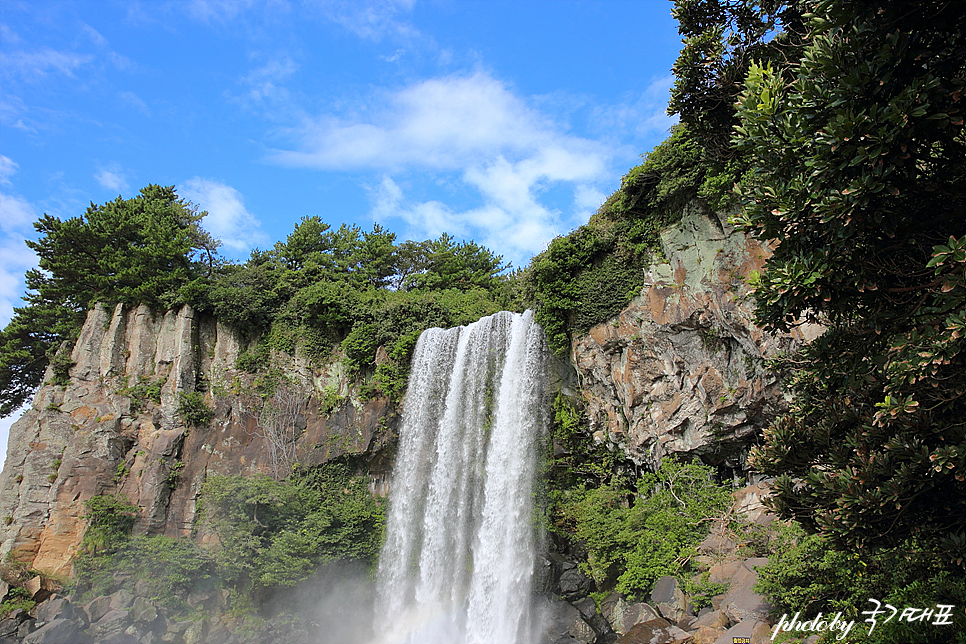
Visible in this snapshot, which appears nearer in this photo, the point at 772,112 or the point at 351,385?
the point at 772,112

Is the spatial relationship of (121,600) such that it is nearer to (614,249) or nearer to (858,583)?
(614,249)

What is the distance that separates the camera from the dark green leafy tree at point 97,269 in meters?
25.0

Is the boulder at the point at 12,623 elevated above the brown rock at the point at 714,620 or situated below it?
below

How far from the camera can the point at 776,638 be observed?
8.58m

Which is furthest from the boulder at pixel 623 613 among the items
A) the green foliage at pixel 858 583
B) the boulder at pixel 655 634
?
the green foliage at pixel 858 583

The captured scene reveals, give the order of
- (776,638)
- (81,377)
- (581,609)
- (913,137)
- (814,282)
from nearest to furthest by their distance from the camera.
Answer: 1. (913,137)
2. (814,282)
3. (776,638)
4. (581,609)
5. (81,377)

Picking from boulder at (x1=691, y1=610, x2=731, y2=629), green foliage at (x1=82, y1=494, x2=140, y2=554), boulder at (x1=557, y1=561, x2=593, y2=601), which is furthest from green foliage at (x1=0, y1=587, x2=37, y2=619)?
boulder at (x1=691, y1=610, x2=731, y2=629)

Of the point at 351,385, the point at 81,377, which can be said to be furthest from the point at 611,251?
the point at 81,377

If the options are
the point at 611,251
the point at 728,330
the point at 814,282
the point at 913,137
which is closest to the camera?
the point at 913,137

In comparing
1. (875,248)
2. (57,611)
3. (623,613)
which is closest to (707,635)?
(623,613)

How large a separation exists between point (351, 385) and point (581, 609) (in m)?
12.3

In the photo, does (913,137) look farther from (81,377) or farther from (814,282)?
(81,377)

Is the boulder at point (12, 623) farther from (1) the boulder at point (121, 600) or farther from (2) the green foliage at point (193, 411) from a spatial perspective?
(2) the green foliage at point (193, 411)

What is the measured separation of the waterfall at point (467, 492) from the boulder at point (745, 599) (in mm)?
6181
